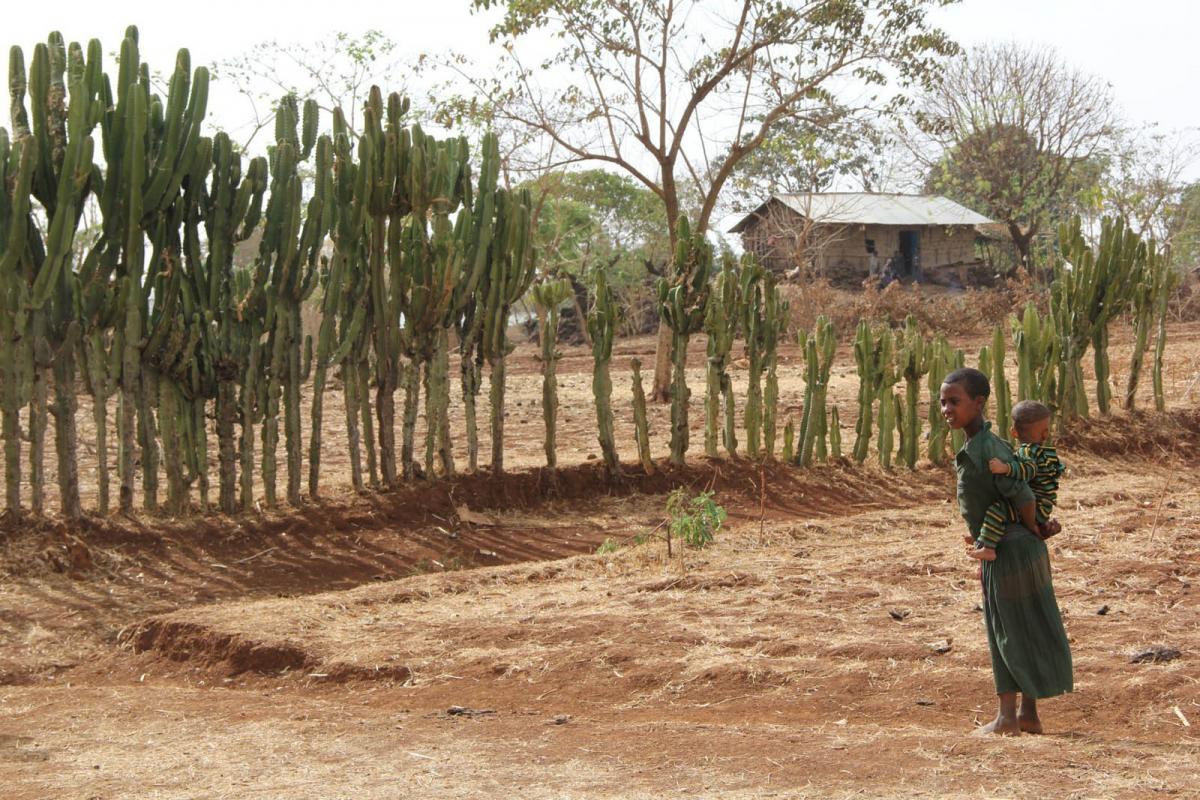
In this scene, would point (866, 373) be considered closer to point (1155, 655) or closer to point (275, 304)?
point (275, 304)

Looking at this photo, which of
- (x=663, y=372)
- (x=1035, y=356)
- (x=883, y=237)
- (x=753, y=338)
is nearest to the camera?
(x=753, y=338)

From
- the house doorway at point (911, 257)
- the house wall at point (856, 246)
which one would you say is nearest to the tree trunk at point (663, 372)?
the house wall at point (856, 246)

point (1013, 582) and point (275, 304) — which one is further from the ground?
point (275, 304)

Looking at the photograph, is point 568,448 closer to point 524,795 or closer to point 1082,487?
point 1082,487

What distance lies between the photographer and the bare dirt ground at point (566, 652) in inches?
162

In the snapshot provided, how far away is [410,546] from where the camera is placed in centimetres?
844

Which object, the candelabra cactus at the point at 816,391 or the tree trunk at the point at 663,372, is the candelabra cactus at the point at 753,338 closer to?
the candelabra cactus at the point at 816,391

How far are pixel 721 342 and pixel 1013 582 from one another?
6.00 m

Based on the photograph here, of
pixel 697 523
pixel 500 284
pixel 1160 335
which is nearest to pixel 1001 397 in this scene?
pixel 1160 335

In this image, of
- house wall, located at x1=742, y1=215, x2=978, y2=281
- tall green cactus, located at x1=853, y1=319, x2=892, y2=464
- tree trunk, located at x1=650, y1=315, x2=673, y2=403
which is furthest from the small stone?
house wall, located at x1=742, y1=215, x2=978, y2=281

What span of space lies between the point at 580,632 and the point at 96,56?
15.7ft

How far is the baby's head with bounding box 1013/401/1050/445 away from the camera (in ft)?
14.3

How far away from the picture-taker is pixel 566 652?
573 cm

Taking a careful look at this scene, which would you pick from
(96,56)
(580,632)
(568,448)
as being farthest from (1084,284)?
(96,56)
